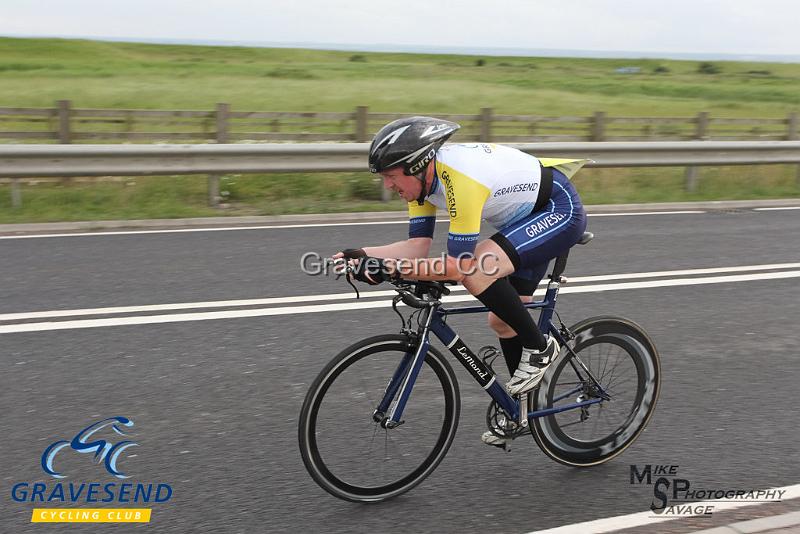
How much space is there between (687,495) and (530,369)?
38.6 inches

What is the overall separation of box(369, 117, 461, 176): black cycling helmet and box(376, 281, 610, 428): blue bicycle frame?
2.29 feet

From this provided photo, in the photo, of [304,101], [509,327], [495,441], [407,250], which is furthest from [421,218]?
[304,101]

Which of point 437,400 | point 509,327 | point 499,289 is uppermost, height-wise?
point 499,289

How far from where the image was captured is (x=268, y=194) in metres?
12.3

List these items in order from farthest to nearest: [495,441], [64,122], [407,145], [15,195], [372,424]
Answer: [64,122]
[15,195]
[495,441]
[372,424]
[407,145]

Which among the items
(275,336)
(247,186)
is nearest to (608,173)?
(247,186)

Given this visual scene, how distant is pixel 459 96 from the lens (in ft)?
127

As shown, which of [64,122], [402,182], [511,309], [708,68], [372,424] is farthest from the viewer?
[708,68]

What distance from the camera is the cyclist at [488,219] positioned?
12.5 feet

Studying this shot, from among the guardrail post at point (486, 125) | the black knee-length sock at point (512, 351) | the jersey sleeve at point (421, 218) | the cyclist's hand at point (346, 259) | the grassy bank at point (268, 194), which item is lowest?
the grassy bank at point (268, 194)

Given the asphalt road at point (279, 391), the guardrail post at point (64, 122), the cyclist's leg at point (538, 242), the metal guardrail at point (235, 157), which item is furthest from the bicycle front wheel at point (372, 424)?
the guardrail post at point (64, 122)

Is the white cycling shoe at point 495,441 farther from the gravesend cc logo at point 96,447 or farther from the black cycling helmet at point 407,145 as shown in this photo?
the gravesend cc logo at point 96,447

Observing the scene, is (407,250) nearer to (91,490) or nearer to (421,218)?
(421,218)

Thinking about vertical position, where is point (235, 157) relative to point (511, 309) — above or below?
below
